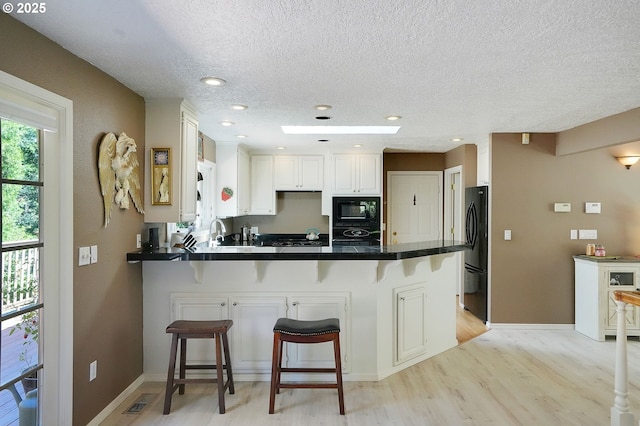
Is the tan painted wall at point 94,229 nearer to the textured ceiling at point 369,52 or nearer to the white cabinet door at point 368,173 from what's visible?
the textured ceiling at point 369,52

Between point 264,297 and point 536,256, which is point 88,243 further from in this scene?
point 536,256

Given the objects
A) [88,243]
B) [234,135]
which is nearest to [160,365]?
[88,243]

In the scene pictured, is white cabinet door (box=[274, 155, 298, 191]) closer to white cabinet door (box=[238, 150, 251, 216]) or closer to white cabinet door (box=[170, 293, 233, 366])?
white cabinet door (box=[238, 150, 251, 216])

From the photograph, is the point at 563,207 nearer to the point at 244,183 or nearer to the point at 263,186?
the point at 263,186

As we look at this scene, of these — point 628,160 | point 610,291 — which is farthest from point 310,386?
point 628,160

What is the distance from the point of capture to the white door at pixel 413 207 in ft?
21.6

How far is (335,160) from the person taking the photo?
591cm

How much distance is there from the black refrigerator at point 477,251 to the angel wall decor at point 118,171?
3.67 metres

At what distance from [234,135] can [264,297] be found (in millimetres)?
2354

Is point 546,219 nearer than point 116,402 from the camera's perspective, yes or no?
No

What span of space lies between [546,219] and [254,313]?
12.1 feet

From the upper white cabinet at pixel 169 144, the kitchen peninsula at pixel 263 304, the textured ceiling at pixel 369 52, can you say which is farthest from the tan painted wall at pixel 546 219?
the upper white cabinet at pixel 169 144

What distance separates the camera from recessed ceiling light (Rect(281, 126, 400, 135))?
15.2 feet

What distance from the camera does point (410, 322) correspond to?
11.7 feet
